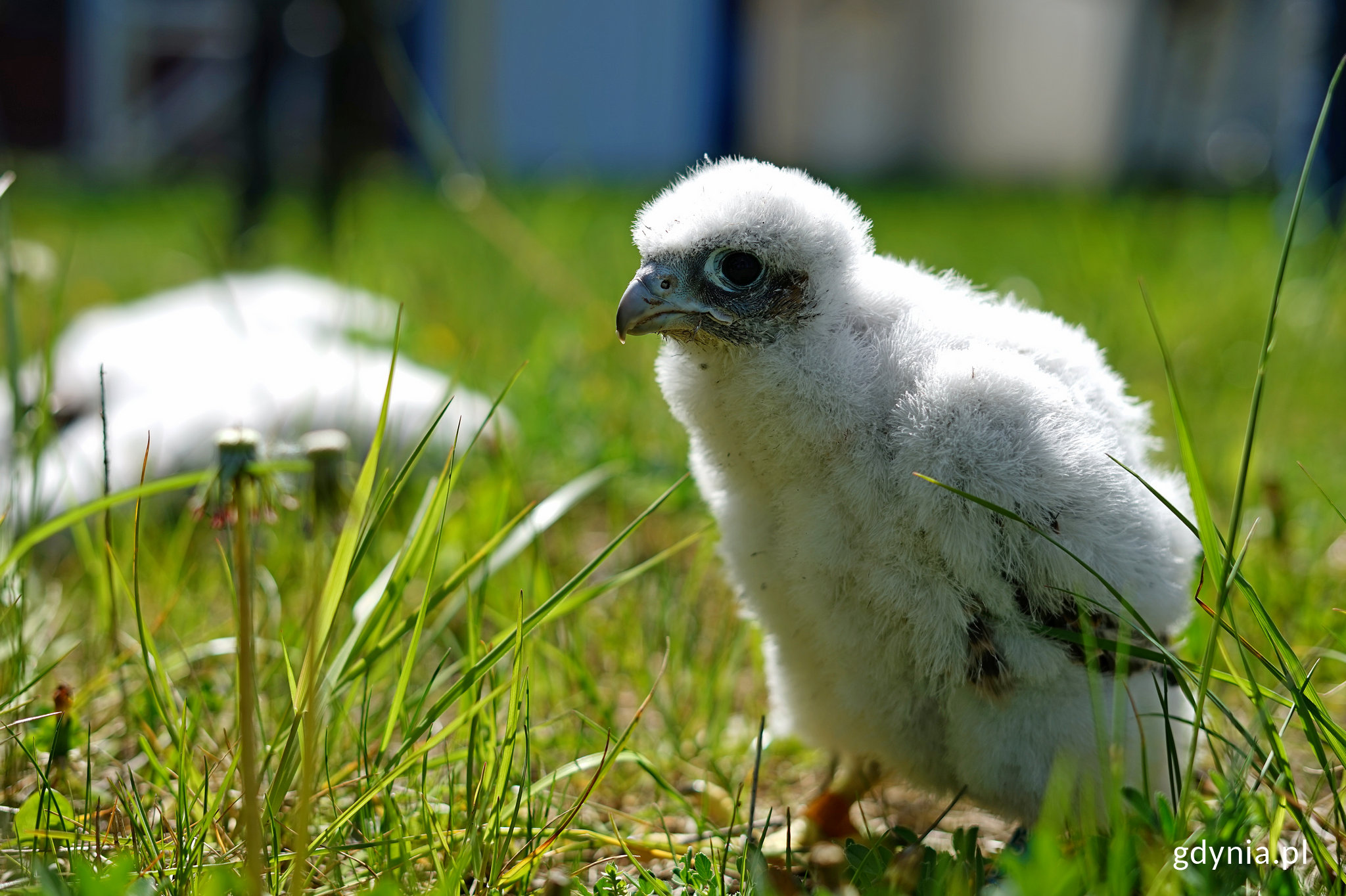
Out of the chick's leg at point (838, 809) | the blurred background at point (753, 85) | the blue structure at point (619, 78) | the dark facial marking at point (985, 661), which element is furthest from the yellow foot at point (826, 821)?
the blue structure at point (619, 78)

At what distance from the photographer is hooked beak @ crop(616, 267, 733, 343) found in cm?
193

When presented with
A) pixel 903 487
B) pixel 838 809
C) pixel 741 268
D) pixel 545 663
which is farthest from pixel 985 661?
pixel 545 663

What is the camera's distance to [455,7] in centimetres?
1540

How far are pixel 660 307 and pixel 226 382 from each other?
2.12 m

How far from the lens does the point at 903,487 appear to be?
A: 1.77 meters

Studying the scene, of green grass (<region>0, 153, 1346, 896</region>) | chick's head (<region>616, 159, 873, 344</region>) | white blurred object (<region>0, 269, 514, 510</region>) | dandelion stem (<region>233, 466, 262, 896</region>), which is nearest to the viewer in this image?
dandelion stem (<region>233, 466, 262, 896</region>)

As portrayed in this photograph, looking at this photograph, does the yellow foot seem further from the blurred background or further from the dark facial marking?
the blurred background

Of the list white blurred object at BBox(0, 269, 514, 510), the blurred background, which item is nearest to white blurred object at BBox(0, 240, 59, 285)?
white blurred object at BBox(0, 269, 514, 510)

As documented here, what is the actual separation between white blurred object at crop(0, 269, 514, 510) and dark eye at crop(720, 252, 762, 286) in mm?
678

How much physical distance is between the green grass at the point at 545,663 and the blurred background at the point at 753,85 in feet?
13.0

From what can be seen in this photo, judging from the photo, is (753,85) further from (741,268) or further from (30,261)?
(741,268)

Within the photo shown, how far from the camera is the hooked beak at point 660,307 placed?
6.32 ft

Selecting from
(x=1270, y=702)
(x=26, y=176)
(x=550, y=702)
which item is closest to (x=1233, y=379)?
(x=1270, y=702)

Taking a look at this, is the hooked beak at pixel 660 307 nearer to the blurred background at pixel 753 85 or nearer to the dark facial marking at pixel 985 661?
the dark facial marking at pixel 985 661
